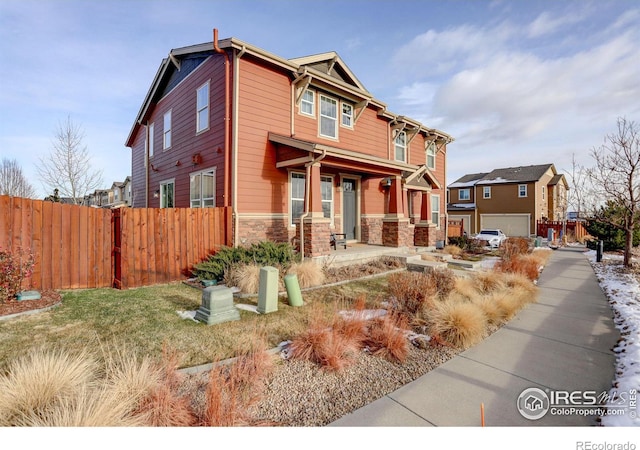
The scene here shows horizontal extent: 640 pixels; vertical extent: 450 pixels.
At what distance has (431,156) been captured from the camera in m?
17.7

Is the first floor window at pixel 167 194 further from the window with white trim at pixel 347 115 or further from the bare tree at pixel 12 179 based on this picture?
the bare tree at pixel 12 179

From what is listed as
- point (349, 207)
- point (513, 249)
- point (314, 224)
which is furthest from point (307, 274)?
point (513, 249)

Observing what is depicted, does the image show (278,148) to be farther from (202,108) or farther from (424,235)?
(424,235)

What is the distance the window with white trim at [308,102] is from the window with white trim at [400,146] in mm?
5668

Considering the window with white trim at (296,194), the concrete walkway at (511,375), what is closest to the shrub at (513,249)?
the concrete walkway at (511,375)

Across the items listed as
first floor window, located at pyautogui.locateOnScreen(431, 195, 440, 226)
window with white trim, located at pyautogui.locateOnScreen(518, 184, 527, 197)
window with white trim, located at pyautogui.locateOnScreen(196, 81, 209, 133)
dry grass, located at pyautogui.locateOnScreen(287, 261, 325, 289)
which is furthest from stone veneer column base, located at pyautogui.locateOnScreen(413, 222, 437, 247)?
window with white trim, located at pyautogui.locateOnScreen(518, 184, 527, 197)

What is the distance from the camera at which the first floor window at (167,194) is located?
1298cm

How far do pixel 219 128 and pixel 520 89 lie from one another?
901 centimetres

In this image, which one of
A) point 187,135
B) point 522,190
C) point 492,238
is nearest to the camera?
point 187,135

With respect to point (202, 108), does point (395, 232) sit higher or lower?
lower

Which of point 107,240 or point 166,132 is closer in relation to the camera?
point 107,240

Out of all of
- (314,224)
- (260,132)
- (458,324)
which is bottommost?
(458,324)

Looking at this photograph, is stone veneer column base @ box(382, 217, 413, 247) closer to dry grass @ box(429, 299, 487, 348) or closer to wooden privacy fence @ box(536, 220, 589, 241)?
dry grass @ box(429, 299, 487, 348)

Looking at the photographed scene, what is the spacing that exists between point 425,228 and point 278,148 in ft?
28.0
